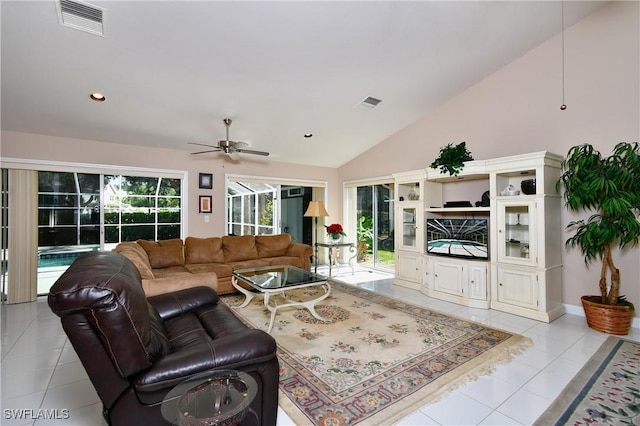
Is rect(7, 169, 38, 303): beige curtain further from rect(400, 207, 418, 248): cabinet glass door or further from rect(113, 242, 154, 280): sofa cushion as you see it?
rect(400, 207, 418, 248): cabinet glass door

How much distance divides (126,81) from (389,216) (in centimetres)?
485

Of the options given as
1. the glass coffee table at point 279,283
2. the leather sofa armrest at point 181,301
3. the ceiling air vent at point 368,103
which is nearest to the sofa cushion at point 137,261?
the leather sofa armrest at point 181,301

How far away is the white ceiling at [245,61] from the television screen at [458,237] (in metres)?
1.98

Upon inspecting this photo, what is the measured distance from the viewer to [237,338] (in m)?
1.55

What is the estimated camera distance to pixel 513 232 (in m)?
3.83

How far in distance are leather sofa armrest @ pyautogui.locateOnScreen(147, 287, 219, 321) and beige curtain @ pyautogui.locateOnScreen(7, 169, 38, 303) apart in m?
3.12

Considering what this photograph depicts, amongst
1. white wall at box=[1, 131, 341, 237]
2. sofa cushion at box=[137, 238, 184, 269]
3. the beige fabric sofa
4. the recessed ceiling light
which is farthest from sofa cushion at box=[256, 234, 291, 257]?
the recessed ceiling light

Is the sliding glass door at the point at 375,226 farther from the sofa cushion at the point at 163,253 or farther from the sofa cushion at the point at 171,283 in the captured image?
the sofa cushion at the point at 171,283

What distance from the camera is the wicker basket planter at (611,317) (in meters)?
3.02

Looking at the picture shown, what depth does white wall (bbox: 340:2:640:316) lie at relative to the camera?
3.26 m

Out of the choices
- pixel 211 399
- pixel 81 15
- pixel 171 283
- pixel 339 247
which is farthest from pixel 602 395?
pixel 81 15

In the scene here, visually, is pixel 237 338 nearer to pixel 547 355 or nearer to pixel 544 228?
pixel 547 355

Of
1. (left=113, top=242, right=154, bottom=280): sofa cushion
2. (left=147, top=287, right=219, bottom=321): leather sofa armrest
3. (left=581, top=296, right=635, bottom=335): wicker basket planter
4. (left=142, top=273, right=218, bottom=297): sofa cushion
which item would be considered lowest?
(left=581, top=296, right=635, bottom=335): wicker basket planter

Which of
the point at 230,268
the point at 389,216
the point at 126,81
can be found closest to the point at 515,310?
the point at 389,216
